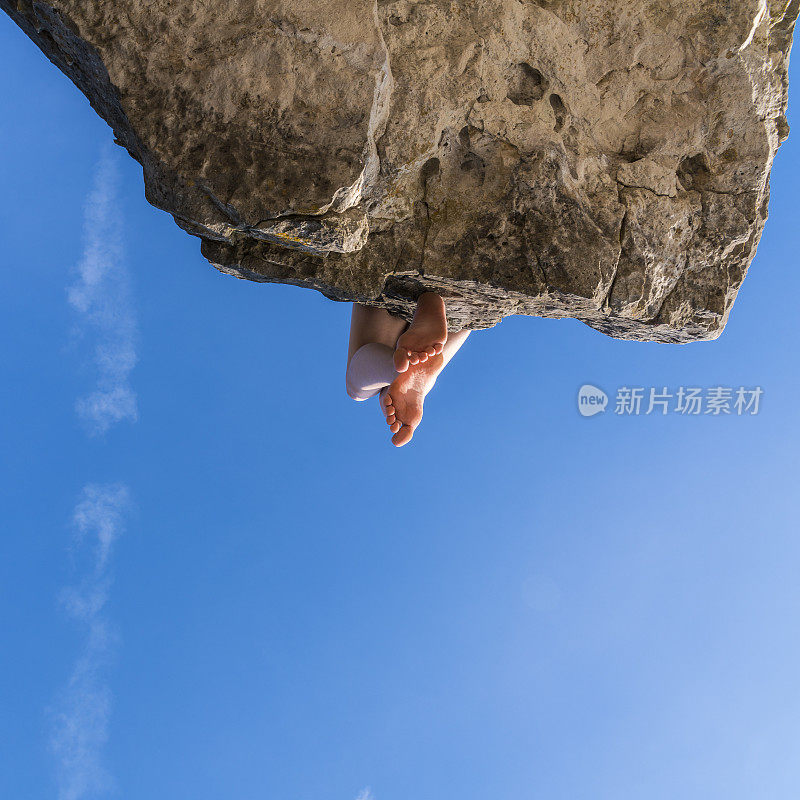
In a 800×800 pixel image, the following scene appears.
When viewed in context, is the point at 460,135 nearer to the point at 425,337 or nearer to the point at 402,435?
the point at 425,337

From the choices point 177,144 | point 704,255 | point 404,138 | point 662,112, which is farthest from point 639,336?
point 177,144

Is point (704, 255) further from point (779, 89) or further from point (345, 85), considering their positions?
point (345, 85)

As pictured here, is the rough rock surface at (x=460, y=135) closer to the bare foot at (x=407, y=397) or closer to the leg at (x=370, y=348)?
the bare foot at (x=407, y=397)

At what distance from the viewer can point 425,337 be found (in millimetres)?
1352

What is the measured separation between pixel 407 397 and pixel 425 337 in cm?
14

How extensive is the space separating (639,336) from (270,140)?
2.88 feet

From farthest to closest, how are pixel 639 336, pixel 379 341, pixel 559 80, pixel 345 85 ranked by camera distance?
pixel 379 341 → pixel 639 336 → pixel 559 80 → pixel 345 85

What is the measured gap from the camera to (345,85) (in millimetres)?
1107

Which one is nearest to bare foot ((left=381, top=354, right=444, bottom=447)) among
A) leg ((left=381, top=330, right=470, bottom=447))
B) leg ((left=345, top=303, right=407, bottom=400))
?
leg ((left=381, top=330, right=470, bottom=447))
